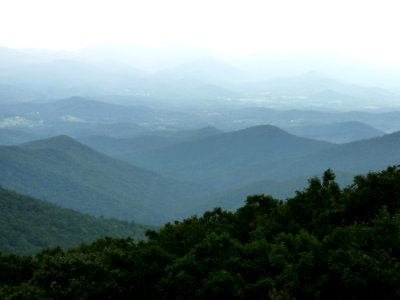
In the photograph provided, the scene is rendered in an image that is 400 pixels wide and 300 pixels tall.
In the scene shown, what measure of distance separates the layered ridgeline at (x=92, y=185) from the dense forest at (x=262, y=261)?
407 ft

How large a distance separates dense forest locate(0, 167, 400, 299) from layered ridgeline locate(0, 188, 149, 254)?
211 ft

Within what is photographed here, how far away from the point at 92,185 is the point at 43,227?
82.0 metres

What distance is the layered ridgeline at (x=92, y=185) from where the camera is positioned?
532 feet

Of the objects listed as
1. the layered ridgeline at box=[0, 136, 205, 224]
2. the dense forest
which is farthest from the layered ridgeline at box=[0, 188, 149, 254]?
the dense forest

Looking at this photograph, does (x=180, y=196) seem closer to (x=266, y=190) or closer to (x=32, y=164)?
(x=266, y=190)

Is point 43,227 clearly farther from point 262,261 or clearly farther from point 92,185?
point 262,261

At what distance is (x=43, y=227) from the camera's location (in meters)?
97.9

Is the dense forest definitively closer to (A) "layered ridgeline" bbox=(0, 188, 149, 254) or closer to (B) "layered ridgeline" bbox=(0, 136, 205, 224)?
(A) "layered ridgeline" bbox=(0, 188, 149, 254)

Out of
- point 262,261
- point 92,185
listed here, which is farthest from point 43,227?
point 262,261

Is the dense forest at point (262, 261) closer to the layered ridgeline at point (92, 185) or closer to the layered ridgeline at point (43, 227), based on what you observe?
the layered ridgeline at point (43, 227)

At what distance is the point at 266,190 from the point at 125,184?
4967cm

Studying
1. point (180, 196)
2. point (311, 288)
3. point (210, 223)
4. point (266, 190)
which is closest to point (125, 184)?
point (180, 196)

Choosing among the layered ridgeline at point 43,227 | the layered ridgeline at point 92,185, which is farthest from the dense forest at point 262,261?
the layered ridgeline at point 92,185

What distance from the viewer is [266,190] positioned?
166625 mm
